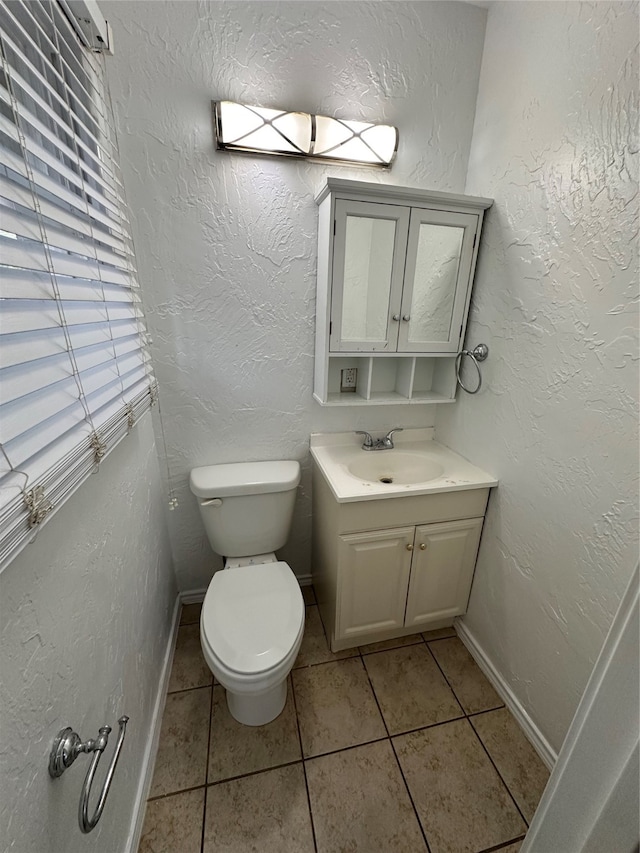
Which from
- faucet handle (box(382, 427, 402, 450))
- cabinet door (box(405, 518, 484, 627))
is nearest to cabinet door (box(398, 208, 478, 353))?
faucet handle (box(382, 427, 402, 450))

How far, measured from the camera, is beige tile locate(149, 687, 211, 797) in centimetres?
106

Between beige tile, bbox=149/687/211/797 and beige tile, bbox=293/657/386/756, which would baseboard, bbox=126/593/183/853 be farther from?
beige tile, bbox=293/657/386/756

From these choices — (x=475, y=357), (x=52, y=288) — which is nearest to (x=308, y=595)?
(x=475, y=357)

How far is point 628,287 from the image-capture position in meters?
→ 0.82

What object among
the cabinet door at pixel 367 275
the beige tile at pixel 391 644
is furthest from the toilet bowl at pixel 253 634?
the cabinet door at pixel 367 275

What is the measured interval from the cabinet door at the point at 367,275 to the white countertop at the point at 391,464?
0.47 m

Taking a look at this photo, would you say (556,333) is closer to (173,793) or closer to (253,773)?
(253,773)

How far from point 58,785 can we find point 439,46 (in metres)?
2.25

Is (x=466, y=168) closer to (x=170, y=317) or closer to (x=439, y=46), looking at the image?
(x=439, y=46)

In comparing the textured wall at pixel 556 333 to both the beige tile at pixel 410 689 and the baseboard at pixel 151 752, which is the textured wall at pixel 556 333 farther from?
the baseboard at pixel 151 752

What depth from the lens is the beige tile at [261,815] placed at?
0.93 m

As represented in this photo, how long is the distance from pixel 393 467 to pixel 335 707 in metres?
0.95

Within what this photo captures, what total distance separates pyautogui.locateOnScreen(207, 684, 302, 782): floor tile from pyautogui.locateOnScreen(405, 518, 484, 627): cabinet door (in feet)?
1.97

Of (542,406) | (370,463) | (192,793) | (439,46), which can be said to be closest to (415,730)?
(192,793)
